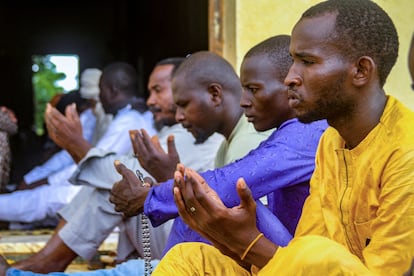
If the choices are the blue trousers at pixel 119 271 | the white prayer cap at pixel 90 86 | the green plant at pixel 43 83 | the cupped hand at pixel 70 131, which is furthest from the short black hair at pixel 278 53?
the green plant at pixel 43 83

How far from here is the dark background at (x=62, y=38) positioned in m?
13.9

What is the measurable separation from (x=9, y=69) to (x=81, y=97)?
7263 millimetres

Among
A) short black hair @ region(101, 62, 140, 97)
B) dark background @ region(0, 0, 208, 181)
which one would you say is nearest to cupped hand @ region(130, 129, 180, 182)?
short black hair @ region(101, 62, 140, 97)

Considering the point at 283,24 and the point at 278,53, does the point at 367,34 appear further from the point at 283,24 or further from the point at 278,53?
the point at 283,24

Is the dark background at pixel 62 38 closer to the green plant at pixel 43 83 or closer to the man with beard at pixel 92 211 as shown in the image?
the green plant at pixel 43 83

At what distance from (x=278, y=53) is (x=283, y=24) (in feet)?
4.08

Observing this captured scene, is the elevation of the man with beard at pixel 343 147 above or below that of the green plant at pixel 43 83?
above

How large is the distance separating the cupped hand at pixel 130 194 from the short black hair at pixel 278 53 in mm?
674

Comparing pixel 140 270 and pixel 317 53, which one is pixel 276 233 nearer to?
pixel 317 53

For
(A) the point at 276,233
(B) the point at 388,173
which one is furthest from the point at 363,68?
(A) the point at 276,233

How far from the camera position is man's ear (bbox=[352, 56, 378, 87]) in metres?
2.44

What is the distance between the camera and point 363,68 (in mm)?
2441

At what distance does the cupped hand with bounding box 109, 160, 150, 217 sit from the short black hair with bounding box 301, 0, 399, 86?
117 cm

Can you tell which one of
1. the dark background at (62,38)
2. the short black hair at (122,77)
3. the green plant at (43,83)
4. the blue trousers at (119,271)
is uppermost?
the short black hair at (122,77)
